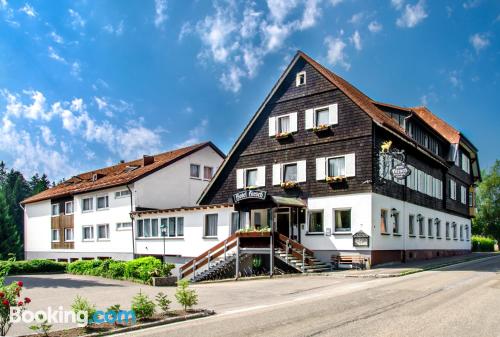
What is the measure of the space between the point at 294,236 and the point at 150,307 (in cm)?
1908

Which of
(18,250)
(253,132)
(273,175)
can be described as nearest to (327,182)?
(273,175)

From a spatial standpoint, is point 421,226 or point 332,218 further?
point 421,226

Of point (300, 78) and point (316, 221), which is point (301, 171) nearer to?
point (316, 221)

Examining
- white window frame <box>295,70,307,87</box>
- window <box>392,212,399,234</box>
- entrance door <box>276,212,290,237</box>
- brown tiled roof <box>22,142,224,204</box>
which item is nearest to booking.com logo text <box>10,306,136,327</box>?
entrance door <box>276,212,290,237</box>

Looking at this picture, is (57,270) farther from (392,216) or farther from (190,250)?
(392,216)

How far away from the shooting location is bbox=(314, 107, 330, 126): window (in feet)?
99.6

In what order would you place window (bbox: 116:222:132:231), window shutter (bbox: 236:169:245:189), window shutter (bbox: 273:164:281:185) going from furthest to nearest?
1. window (bbox: 116:222:132:231)
2. window shutter (bbox: 236:169:245:189)
3. window shutter (bbox: 273:164:281:185)

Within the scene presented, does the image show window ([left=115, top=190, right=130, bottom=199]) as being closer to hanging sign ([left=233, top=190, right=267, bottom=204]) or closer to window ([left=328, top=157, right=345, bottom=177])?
hanging sign ([left=233, top=190, right=267, bottom=204])

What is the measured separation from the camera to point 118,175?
43344mm

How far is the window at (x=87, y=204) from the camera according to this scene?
43.4 metres

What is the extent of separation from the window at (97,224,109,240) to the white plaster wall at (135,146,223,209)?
497cm

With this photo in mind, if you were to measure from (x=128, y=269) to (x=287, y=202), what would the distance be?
30.1ft

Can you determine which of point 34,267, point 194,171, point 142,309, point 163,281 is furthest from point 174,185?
point 142,309

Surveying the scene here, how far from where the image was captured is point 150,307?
1150cm
